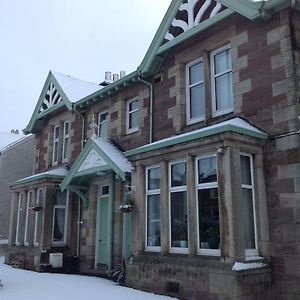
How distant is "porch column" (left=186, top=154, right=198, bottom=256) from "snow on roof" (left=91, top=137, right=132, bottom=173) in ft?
9.09

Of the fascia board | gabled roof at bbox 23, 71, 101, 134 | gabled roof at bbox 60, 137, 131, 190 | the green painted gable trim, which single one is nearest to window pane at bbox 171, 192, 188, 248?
gabled roof at bbox 60, 137, 131, 190

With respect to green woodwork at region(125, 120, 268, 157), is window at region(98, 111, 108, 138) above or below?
above

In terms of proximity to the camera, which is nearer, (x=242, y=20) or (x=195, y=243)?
(x=195, y=243)

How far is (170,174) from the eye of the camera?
32.4ft

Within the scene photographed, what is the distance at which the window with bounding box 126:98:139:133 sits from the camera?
1345 centimetres

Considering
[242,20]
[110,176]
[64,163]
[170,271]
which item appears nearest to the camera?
[170,271]

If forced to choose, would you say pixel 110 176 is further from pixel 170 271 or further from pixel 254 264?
pixel 254 264

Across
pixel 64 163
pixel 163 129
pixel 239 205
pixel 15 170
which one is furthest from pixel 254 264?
pixel 15 170

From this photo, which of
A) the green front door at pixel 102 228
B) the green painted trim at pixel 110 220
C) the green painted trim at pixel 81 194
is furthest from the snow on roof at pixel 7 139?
the green painted trim at pixel 110 220

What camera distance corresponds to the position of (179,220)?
31.4 feet

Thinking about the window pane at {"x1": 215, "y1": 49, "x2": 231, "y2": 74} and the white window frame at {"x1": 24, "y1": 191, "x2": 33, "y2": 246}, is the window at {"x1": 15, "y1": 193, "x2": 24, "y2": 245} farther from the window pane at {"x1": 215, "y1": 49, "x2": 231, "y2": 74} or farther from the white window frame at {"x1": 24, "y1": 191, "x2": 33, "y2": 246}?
the window pane at {"x1": 215, "y1": 49, "x2": 231, "y2": 74}

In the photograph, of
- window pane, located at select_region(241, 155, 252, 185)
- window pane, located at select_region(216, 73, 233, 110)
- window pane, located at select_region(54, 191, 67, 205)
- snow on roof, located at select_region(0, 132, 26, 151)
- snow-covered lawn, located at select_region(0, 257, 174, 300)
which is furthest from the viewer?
snow on roof, located at select_region(0, 132, 26, 151)

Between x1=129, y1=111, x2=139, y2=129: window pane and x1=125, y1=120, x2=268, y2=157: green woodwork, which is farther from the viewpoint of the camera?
x1=129, y1=111, x2=139, y2=129: window pane

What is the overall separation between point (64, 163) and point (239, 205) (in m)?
10.2
